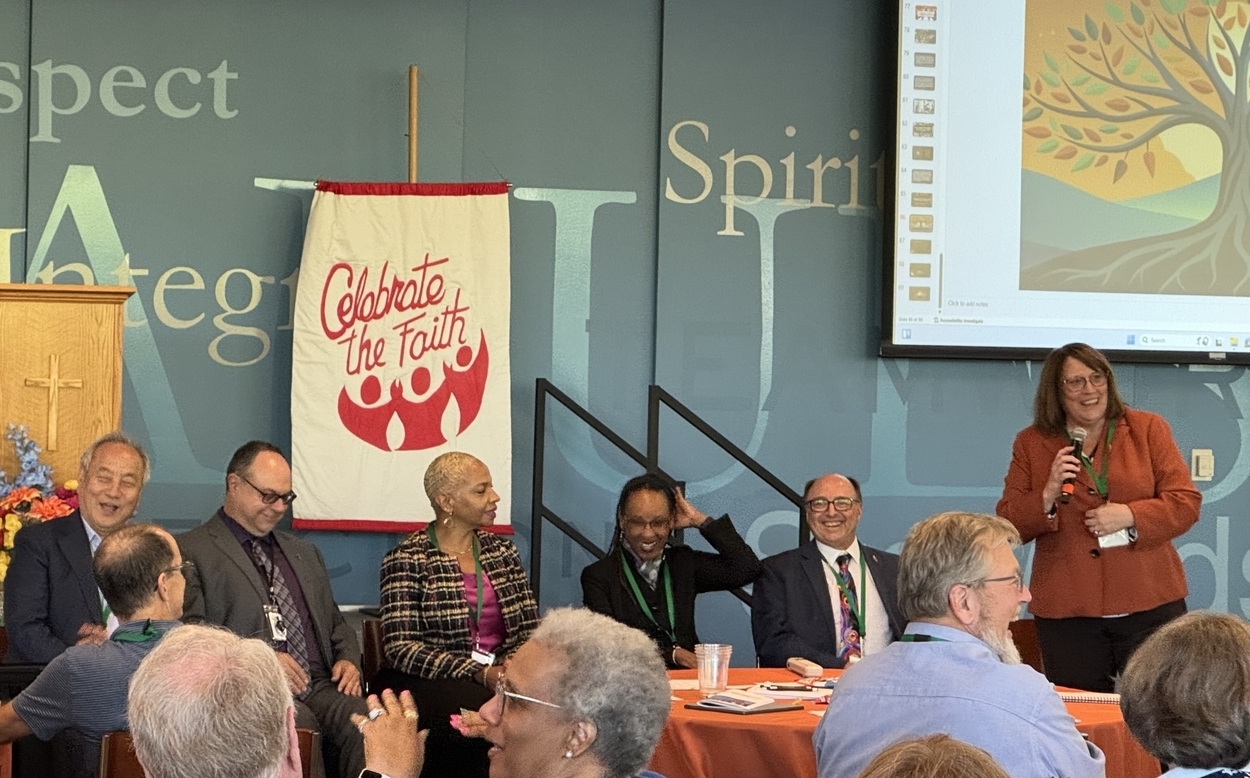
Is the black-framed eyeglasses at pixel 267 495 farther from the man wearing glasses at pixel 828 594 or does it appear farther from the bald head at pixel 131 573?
the man wearing glasses at pixel 828 594

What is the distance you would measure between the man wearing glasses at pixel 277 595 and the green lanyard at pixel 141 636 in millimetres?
1112

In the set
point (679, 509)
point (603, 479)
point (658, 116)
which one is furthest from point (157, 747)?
point (658, 116)

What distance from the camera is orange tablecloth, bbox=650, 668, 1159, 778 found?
3.20m

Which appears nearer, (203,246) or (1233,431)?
(203,246)

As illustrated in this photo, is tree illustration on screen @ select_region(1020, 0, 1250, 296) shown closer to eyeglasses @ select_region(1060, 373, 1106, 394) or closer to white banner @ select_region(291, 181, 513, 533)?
eyeglasses @ select_region(1060, 373, 1106, 394)

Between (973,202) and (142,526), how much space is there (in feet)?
12.9

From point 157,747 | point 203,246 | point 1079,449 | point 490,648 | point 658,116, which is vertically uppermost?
point 658,116

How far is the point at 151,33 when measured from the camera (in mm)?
5934

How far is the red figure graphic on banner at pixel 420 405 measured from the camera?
5.83 meters

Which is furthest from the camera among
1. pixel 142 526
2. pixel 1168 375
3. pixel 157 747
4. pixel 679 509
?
pixel 1168 375

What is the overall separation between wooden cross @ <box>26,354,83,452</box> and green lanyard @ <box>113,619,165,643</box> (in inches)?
82.0

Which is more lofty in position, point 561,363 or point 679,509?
point 561,363

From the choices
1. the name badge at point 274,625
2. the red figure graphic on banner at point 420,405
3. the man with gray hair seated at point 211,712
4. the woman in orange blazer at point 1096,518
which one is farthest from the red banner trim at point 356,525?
the man with gray hair seated at point 211,712

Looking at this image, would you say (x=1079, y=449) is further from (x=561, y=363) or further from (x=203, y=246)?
(x=203, y=246)
